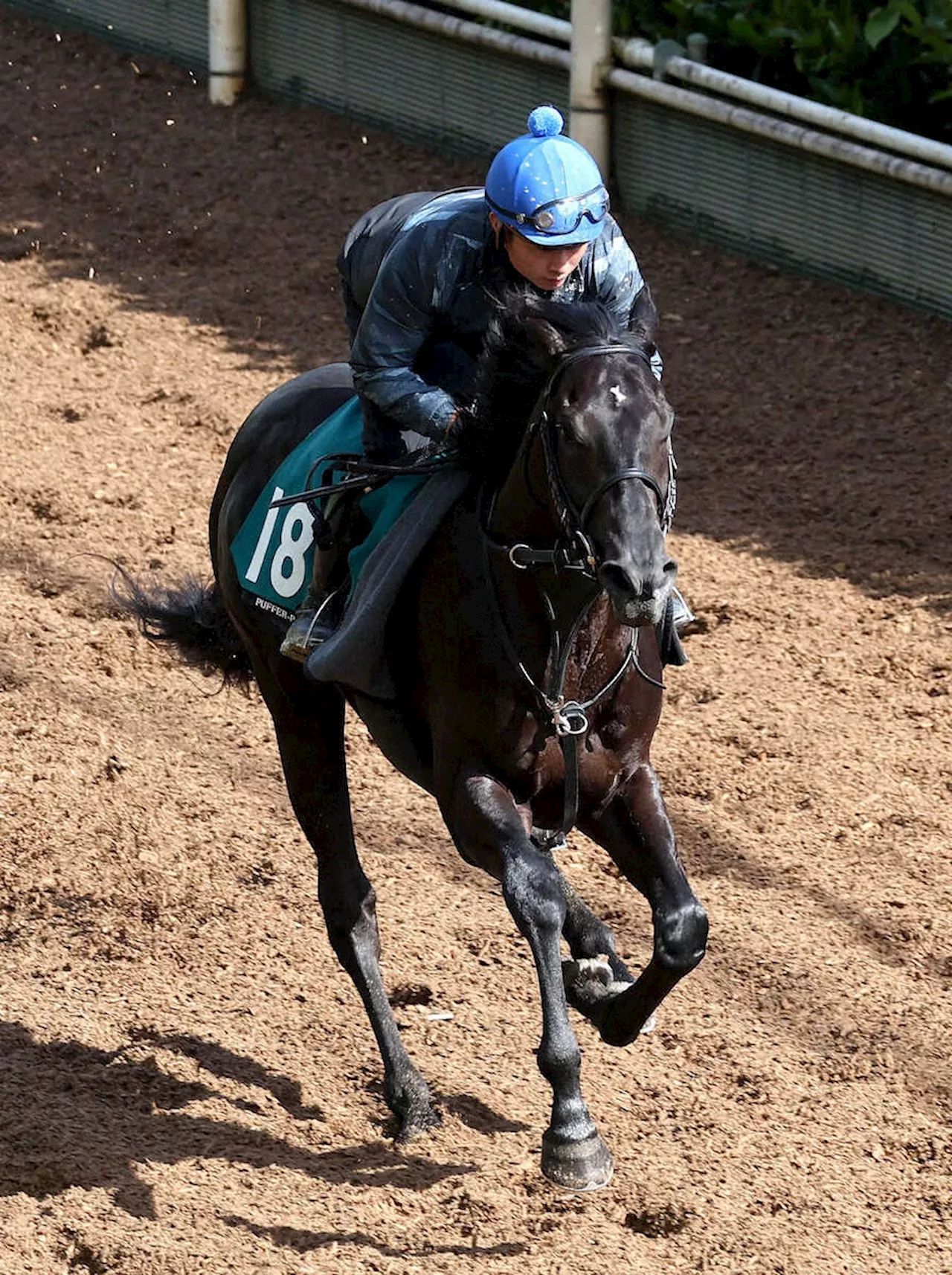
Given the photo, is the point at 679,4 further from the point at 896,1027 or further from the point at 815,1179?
the point at 815,1179

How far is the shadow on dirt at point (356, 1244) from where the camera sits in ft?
15.4

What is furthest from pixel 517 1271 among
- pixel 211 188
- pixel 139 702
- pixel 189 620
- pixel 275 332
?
pixel 211 188

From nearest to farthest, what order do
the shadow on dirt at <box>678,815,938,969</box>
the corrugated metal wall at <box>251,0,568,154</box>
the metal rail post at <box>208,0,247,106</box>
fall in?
1. the shadow on dirt at <box>678,815,938,969</box>
2. the corrugated metal wall at <box>251,0,568,154</box>
3. the metal rail post at <box>208,0,247,106</box>

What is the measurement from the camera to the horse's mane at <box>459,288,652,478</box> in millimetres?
4227

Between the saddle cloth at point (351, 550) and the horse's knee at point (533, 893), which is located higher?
the saddle cloth at point (351, 550)

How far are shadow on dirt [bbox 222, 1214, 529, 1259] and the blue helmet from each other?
2.26 m

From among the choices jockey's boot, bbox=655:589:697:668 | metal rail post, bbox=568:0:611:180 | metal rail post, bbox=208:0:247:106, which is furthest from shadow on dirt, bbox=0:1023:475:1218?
metal rail post, bbox=208:0:247:106

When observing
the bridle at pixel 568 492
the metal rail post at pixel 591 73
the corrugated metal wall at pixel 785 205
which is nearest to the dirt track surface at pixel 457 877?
the corrugated metal wall at pixel 785 205

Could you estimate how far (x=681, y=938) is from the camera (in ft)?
14.7

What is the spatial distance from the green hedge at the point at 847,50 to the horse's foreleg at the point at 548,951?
6.28 meters

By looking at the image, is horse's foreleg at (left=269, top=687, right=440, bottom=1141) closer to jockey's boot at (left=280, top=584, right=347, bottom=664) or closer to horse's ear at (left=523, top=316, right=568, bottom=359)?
jockey's boot at (left=280, top=584, right=347, bottom=664)

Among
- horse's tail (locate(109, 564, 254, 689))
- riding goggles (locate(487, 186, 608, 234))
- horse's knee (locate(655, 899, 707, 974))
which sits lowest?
horse's tail (locate(109, 564, 254, 689))

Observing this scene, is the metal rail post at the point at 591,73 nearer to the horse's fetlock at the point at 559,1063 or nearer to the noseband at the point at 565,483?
the noseband at the point at 565,483

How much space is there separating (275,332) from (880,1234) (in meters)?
6.72
